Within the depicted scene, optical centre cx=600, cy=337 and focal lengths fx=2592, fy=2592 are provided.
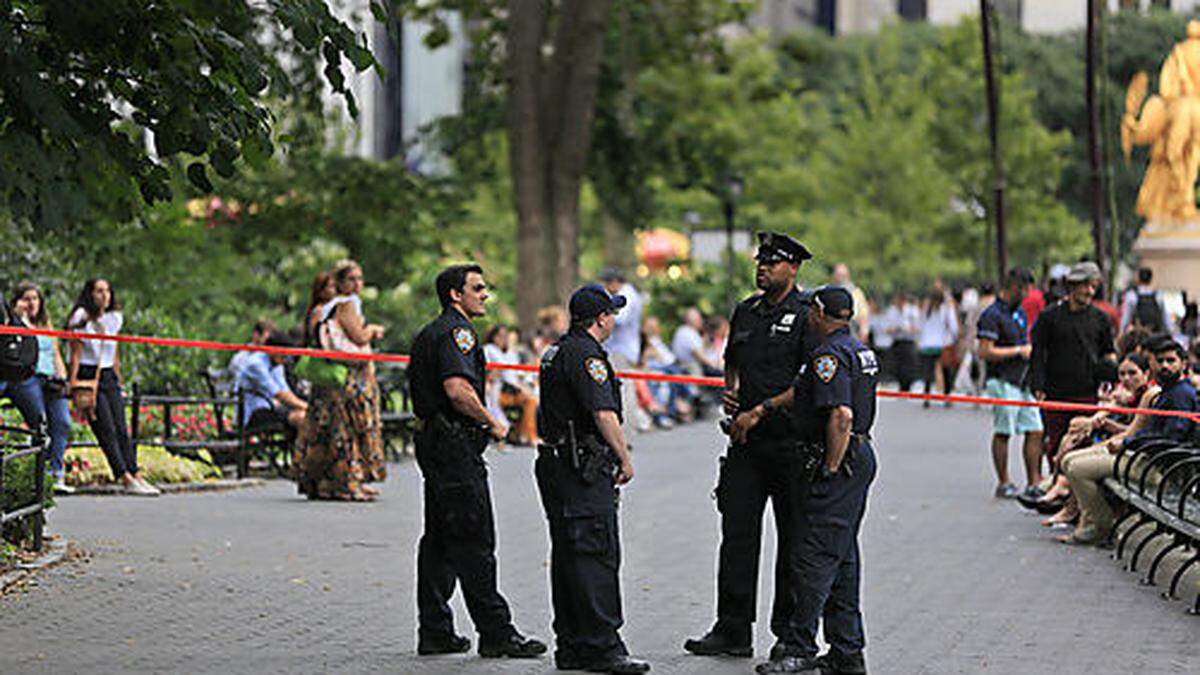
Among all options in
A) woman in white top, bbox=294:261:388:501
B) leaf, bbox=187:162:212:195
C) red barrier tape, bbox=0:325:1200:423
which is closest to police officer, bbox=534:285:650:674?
leaf, bbox=187:162:212:195

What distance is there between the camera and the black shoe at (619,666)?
1010cm

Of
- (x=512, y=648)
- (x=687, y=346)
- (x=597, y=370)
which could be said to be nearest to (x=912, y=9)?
(x=687, y=346)

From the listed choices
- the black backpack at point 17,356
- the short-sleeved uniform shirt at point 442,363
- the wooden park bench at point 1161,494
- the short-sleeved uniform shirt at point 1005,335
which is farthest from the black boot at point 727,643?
the short-sleeved uniform shirt at point 1005,335

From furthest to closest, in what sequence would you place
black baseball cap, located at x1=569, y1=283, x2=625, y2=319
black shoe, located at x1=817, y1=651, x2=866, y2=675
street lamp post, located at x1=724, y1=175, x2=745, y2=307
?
street lamp post, located at x1=724, y1=175, x2=745, y2=307, black baseball cap, located at x1=569, y1=283, x2=625, y2=319, black shoe, located at x1=817, y1=651, x2=866, y2=675

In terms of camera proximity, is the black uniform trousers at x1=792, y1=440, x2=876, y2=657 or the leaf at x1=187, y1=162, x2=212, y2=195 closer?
the black uniform trousers at x1=792, y1=440, x2=876, y2=657

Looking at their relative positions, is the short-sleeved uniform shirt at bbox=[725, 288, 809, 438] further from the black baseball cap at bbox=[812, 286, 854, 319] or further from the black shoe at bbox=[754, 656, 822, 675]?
the black shoe at bbox=[754, 656, 822, 675]

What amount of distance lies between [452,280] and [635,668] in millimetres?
1966

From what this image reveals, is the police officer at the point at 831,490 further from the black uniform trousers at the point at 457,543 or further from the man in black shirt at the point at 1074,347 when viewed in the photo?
the man in black shirt at the point at 1074,347

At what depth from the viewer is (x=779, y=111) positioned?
62.1 metres

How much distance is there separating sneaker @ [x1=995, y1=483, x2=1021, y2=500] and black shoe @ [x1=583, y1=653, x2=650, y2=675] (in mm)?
9456

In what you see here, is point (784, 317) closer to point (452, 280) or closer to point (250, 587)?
point (452, 280)

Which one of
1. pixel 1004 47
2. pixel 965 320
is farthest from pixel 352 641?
pixel 1004 47

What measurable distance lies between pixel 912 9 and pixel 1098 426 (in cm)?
10501

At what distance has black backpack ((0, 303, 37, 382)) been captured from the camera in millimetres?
15344
